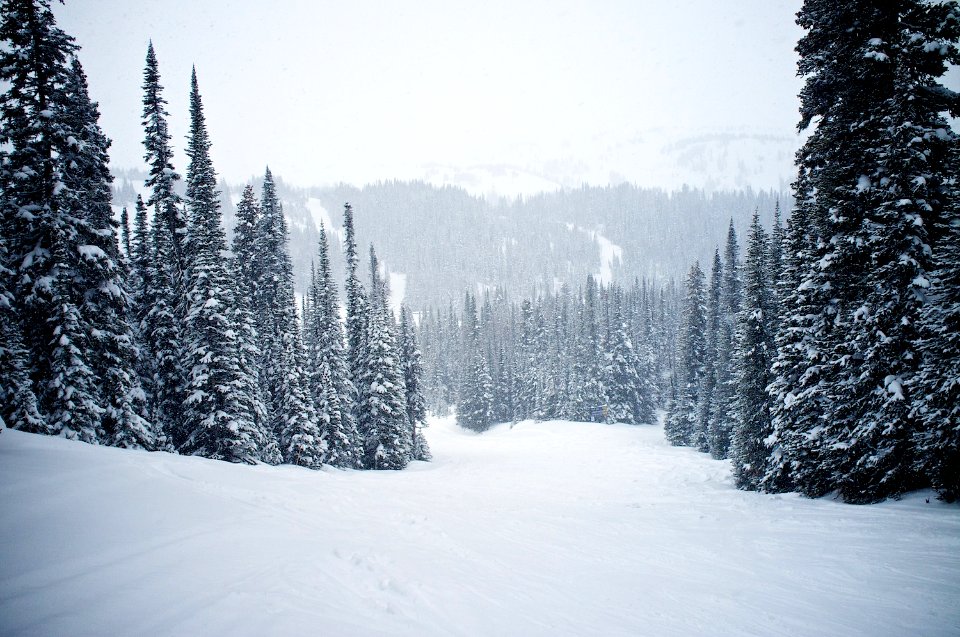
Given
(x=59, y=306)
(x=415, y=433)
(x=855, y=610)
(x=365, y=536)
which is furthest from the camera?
(x=415, y=433)

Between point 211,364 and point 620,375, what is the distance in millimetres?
54771

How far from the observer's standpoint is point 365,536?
931cm

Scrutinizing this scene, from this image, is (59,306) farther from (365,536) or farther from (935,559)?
(935,559)

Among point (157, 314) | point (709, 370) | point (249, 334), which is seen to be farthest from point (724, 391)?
point (157, 314)

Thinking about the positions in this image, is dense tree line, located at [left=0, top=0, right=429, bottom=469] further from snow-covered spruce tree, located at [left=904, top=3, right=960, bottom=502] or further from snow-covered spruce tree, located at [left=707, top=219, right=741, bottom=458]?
snow-covered spruce tree, located at [left=707, top=219, right=741, bottom=458]

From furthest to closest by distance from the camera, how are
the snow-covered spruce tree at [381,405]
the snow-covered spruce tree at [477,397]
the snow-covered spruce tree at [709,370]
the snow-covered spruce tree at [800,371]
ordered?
the snow-covered spruce tree at [477,397], the snow-covered spruce tree at [709,370], the snow-covered spruce tree at [381,405], the snow-covered spruce tree at [800,371]

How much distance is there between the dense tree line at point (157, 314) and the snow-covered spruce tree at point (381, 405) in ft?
0.38

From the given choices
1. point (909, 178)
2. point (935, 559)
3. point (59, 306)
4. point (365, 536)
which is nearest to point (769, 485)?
point (935, 559)

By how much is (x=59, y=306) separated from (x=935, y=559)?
2452 centimetres

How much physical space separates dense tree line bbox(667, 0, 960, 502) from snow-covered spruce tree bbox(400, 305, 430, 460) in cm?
3188

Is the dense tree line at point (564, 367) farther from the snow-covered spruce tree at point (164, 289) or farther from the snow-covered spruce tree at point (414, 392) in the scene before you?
the snow-covered spruce tree at point (164, 289)

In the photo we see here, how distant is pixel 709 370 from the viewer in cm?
4488

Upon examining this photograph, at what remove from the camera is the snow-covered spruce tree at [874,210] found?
11594mm

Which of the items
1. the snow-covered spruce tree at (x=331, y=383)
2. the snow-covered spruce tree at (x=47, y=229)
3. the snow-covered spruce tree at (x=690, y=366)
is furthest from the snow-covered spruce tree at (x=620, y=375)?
the snow-covered spruce tree at (x=47, y=229)
